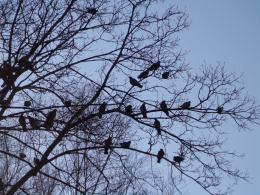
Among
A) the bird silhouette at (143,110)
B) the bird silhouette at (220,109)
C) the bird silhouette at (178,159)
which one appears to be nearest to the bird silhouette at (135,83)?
the bird silhouette at (143,110)

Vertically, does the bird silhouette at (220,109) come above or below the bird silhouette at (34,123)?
above

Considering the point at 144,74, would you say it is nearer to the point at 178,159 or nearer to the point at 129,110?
the point at 129,110

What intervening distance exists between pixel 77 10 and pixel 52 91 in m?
1.53

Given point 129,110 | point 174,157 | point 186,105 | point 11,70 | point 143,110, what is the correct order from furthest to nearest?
point 186,105 → point 174,157 → point 129,110 → point 143,110 → point 11,70

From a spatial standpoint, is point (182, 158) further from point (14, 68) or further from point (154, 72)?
point (14, 68)

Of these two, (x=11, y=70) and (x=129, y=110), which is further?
(x=129, y=110)

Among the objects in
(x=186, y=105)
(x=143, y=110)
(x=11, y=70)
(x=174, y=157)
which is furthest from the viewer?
(x=186, y=105)

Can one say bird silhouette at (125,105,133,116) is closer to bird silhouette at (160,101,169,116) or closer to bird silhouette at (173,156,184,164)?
bird silhouette at (160,101,169,116)

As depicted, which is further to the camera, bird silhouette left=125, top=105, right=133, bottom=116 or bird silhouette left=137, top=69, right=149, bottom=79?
bird silhouette left=137, top=69, right=149, bottom=79

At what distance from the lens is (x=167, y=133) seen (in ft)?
20.5

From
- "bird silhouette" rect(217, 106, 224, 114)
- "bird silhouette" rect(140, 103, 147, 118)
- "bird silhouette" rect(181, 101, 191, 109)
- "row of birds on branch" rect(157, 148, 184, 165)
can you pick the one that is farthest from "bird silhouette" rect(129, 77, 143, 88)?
"bird silhouette" rect(217, 106, 224, 114)

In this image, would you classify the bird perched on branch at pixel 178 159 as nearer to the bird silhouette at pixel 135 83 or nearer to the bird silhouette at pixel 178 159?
the bird silhouette at pixel 178 159

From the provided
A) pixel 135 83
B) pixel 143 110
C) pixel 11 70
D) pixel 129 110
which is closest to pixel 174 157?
pixel 143 110

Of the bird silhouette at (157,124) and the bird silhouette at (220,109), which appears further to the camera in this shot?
the bird silhouette at (220,109)
